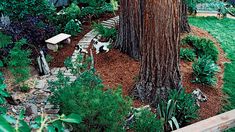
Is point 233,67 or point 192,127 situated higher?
point 192,127

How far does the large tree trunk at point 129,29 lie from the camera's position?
6930 millimetres

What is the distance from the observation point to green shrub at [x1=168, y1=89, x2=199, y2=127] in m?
5.16

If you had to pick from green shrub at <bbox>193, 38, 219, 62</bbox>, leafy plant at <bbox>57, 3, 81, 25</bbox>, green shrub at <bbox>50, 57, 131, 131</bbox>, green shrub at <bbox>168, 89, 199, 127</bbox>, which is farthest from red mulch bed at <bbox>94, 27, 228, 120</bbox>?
leafy plant at <bbox>57, 3, 81, 25</bbox>

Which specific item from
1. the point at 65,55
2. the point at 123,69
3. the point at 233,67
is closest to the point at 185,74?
the point at 123,69

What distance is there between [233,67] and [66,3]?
22.0 feet

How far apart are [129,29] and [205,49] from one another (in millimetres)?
2396

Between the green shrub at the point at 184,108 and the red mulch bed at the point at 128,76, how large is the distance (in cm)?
39

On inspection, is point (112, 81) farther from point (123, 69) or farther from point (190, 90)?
point (190, 90)

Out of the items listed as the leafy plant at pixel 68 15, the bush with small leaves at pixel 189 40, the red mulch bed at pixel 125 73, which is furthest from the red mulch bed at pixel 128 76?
the leafy plant at pixel 68 15

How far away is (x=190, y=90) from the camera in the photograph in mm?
6184

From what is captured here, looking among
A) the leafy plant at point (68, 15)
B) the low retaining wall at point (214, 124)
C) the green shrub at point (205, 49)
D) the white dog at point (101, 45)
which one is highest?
the low retaining wall at point (214, 124)

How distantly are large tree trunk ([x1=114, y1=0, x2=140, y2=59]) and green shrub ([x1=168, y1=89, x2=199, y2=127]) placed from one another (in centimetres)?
207

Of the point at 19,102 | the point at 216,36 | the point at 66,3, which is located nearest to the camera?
the point at 19,102

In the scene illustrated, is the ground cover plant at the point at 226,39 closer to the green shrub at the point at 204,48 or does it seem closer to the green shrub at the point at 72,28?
the green shrub at the point at 204,48
